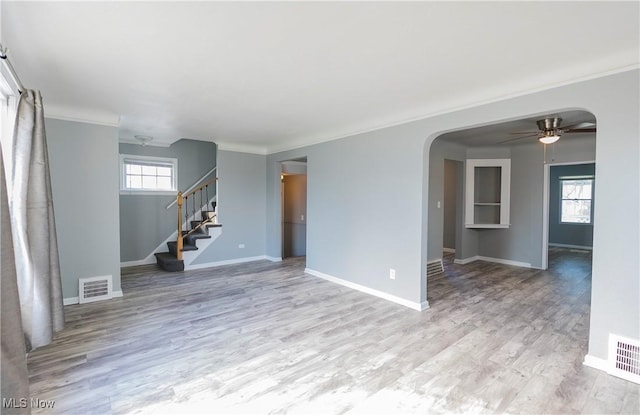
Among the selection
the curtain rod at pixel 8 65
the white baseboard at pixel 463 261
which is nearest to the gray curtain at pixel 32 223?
the curtain rod at pixel 8 65

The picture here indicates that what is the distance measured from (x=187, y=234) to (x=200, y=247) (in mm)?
502

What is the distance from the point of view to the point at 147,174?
6453 mm


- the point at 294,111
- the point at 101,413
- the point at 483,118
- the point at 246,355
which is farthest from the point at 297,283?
the point at 483,118

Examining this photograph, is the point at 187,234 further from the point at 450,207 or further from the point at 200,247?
the point at 450,207

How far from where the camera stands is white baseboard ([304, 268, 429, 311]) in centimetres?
379

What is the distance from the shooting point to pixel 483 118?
313cm

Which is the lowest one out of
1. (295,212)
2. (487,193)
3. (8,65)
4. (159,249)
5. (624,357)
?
(624,357)

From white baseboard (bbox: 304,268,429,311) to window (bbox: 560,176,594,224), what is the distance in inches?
313

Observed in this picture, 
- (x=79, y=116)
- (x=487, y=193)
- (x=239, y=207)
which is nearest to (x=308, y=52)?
(x=79, y=116)

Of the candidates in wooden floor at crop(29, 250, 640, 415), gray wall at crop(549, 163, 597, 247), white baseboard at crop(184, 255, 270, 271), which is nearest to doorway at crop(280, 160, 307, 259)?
white baseboard at crop(184, 255, 270, 271)

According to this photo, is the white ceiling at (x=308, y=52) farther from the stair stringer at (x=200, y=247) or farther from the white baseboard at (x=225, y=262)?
the white baseboard at (x=225, y=262)

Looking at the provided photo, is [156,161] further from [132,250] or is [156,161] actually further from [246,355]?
[246,355]

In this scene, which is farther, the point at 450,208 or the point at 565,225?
the point at 565,225

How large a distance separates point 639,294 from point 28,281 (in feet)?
16.1
